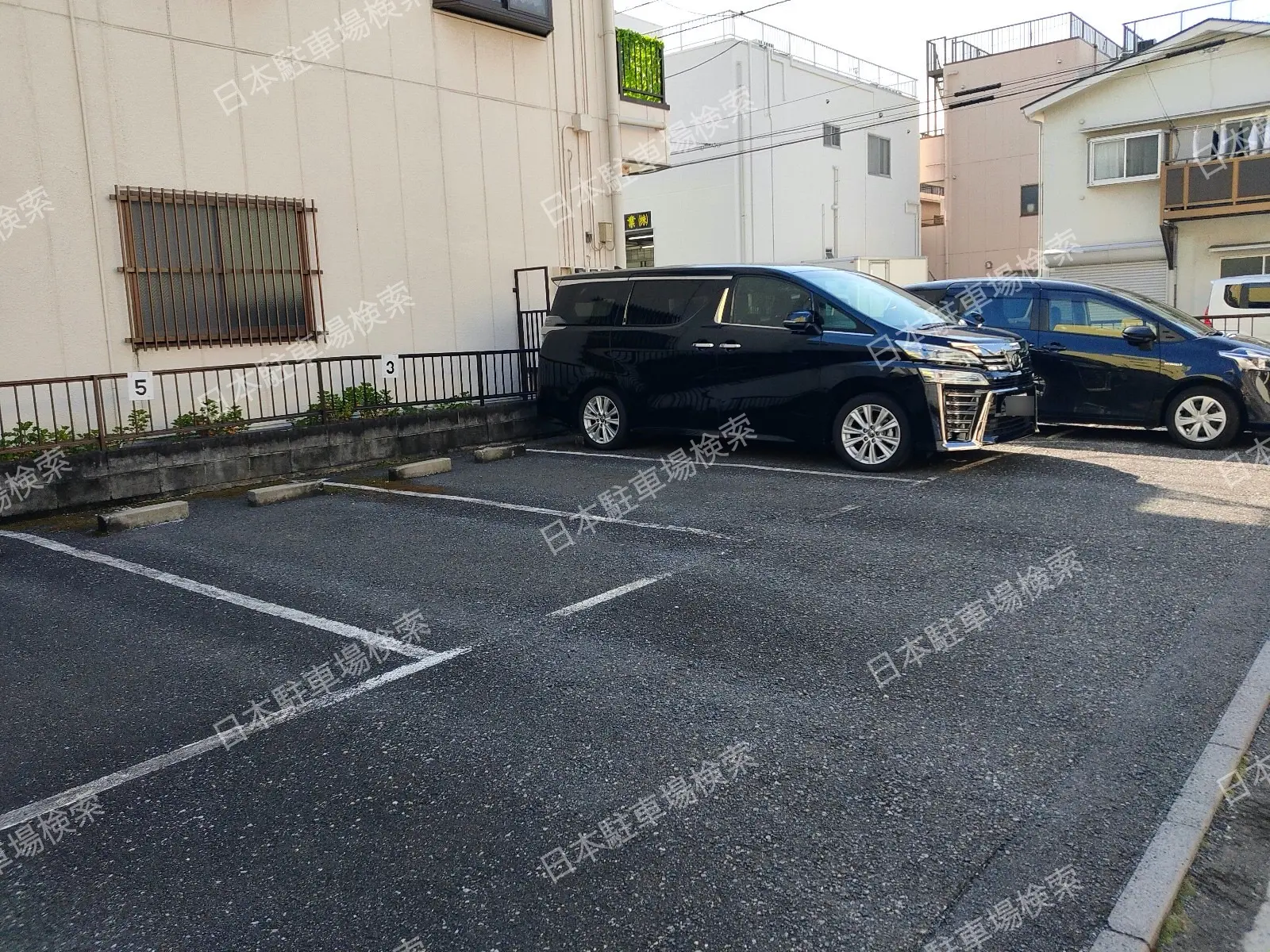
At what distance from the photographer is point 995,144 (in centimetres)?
3456

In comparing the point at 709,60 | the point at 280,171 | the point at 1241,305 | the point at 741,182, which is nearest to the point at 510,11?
the point at 280,171

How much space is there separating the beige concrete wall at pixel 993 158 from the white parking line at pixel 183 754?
32.8m

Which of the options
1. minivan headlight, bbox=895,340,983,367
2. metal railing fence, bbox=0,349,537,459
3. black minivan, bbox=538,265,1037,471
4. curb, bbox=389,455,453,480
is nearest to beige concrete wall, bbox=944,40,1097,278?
metal railing fence, bbox=0,349,537,459

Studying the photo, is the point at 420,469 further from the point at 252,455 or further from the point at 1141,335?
the point at 1141,335

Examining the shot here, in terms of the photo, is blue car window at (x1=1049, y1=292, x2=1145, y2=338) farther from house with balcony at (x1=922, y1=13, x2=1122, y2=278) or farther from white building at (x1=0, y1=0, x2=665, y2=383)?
house with balcony at (x1=922, y1=13, x2=1122, y2=278)

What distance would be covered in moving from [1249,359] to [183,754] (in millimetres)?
9645

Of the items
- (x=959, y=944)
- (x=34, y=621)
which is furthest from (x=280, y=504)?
(x=959, y=944)

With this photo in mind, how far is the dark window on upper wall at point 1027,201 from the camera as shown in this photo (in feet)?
112

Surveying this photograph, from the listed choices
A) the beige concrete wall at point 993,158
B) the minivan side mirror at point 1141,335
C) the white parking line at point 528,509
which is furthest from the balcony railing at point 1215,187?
the white parking line at point 528,509


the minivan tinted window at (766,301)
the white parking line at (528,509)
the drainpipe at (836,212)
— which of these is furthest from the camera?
the drainpipe at (836,212)

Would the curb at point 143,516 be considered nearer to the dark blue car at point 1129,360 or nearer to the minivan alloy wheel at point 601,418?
the minivan alloy wheel at point 601,418

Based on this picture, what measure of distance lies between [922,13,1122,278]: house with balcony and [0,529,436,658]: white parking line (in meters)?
30.7

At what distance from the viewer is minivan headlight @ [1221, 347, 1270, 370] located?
934 cm

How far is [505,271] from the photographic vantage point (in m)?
13.1
